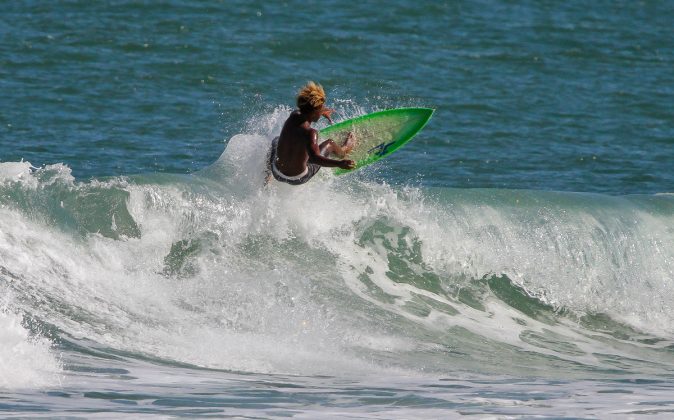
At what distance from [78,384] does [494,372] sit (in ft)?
10.9

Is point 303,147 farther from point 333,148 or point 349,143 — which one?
point 349,143

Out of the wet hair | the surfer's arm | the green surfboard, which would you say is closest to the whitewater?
the green surfboard

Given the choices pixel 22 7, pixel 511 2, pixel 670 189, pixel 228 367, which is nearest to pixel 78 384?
pixel 228 367

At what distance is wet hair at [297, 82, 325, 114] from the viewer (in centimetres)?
1002

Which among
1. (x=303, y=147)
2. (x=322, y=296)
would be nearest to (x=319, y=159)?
(x=303, y=147)

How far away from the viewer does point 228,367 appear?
8.32 m

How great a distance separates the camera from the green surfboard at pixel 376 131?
11.5 meters

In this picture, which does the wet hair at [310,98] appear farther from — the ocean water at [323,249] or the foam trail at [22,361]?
the foam trail at [22,361]

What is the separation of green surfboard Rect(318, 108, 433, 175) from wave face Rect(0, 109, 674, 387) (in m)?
0.34

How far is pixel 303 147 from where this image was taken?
10.3 m

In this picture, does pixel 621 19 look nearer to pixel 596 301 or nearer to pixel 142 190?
pixel 596 301

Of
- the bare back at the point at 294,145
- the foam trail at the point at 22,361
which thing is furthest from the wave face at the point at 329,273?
the bare back at the point at 294,145

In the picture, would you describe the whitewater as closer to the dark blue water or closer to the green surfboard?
the green surfboard

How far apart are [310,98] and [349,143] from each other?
4.43 ft
